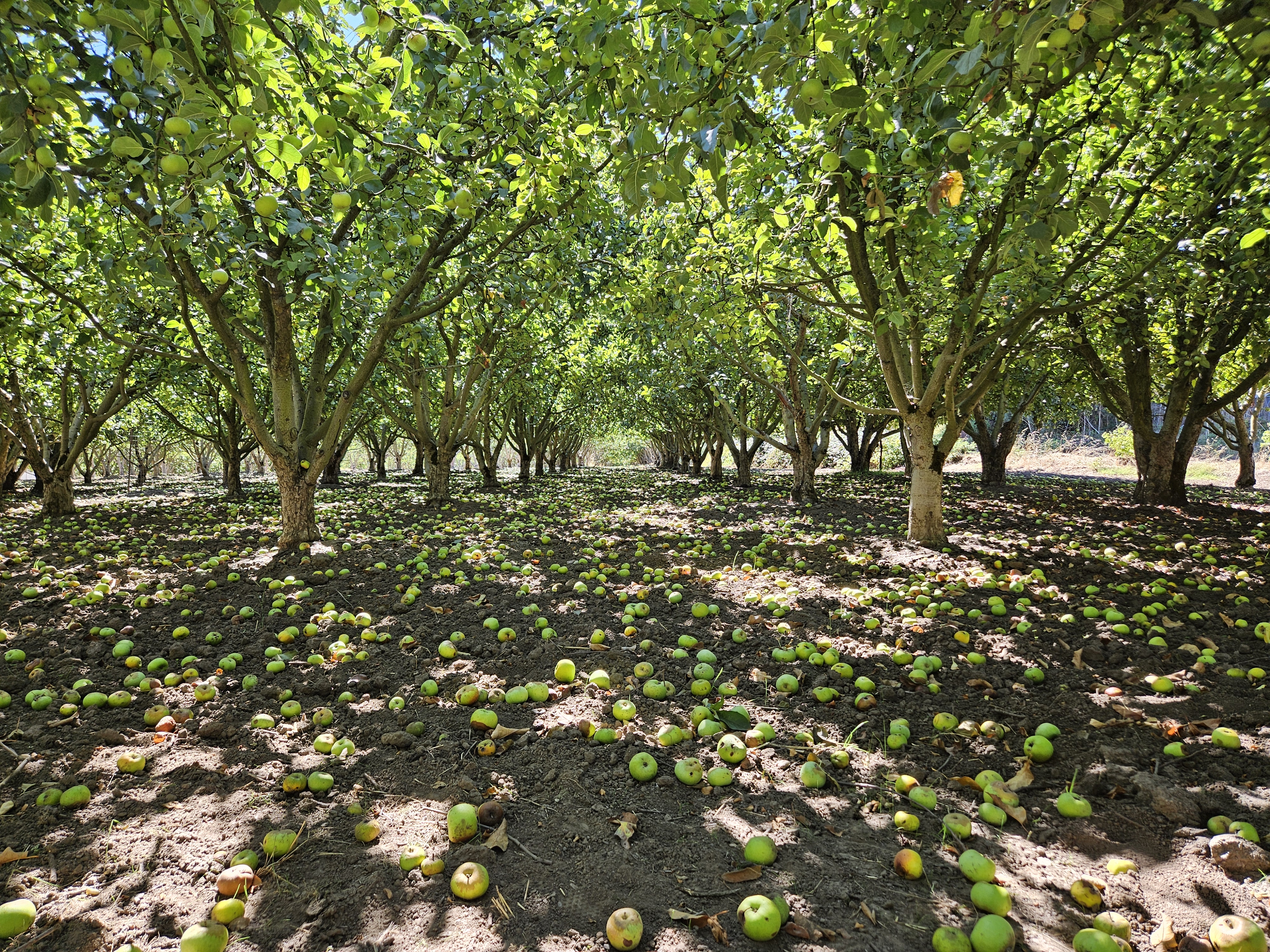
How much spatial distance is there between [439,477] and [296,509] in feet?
20.0

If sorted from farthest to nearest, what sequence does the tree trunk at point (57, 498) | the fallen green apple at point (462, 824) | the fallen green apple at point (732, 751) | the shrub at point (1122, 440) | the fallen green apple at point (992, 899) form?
1. the shrub at point (1122, 440)
2. the tree trunk at point (57, 498)
3. the fallen green apple at point (732, 751)
4. the fallen green apple at point (462, 824)
5. the fallen green apple at point (992, 899)

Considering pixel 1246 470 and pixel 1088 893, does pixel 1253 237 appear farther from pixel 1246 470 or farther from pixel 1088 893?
pixel 1246 470

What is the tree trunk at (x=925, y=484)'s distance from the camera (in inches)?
298

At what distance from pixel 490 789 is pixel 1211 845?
333 cm

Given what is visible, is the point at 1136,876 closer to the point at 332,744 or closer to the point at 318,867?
the point at 318,867

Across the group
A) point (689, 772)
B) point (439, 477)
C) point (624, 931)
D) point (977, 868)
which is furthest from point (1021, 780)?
point (439, 477)

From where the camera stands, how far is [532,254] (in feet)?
23.3

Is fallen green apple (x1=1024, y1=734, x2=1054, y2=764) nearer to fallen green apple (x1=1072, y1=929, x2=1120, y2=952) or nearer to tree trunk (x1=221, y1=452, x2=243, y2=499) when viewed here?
fallen green apple (x1=1072, y1=929, x2=1120, y2=952)

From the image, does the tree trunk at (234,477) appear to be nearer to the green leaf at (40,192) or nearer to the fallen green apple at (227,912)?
the green leaf at (40,192)

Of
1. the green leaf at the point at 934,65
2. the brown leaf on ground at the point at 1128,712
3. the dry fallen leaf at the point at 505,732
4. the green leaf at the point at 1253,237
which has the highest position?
the green leaf at the point at 934,65

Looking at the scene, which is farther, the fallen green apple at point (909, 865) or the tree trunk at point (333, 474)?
the tree trunk at point (333, 474)

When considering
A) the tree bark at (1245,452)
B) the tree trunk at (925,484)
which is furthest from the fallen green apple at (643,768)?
the tree bark at (1245,452)

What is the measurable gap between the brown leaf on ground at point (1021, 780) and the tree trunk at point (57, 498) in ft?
55.9

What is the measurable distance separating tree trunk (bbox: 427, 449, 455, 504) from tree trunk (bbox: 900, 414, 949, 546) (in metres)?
10.1
